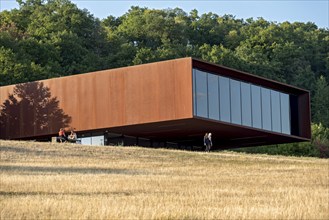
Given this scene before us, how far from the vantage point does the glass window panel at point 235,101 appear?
44.7m

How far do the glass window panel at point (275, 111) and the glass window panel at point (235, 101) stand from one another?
3.35 metres

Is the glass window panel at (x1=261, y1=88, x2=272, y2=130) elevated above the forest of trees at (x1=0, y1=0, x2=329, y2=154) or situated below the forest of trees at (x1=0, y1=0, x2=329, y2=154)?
below

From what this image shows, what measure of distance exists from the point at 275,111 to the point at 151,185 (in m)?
25.9

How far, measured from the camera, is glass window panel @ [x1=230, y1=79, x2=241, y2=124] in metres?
44.7

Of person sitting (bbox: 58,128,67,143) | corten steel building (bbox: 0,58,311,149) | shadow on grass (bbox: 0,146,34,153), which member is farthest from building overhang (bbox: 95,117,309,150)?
shadow on grass (bbox: 0,146,34,153)

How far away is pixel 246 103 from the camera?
4606 centimetres

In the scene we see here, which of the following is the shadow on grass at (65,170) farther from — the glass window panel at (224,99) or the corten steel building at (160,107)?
the glass window panel at (224,99)

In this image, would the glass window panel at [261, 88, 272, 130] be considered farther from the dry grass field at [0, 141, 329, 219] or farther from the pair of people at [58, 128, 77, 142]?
the pair of people at [58, 128, 77, 142]

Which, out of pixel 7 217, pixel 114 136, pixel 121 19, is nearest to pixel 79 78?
pixel 114 136

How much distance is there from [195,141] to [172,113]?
31.3 ft

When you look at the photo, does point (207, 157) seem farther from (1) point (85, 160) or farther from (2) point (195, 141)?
(2) point (195, 141)

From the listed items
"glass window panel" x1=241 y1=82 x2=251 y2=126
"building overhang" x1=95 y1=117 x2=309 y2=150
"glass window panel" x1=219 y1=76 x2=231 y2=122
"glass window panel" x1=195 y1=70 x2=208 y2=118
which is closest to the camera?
"glass window panel" x1=195 y1=70 x2=208 y2=118

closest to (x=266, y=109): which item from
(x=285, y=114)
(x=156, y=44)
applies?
(x=285, y=114)

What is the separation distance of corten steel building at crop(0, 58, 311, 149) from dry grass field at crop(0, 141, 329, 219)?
5703 millimetres
